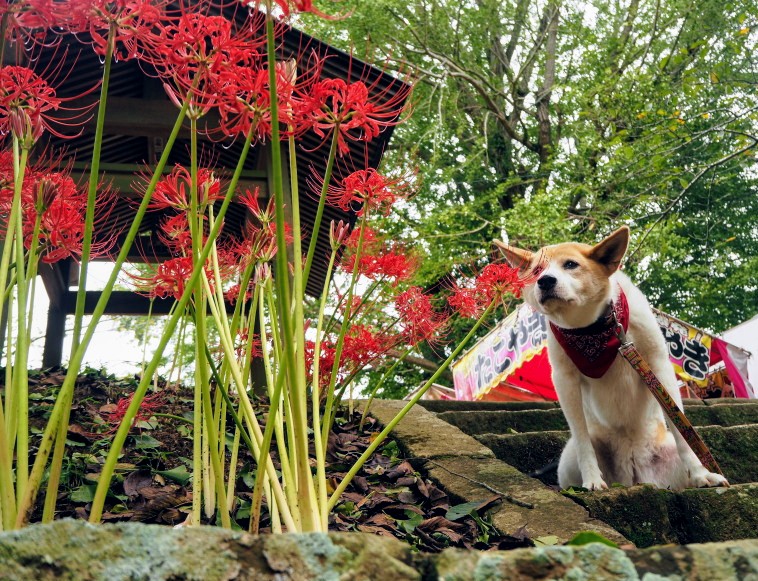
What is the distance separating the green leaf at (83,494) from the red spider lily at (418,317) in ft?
4.66

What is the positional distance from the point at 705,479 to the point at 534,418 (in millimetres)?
1694

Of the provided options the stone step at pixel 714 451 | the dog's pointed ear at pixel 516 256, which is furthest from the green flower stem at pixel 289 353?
the stone step at pixel 714 451

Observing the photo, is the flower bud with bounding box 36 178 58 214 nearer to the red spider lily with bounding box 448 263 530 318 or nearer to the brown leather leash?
the red spider lily with bounding box 448 263 530 318

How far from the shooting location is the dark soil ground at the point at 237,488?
237 cm

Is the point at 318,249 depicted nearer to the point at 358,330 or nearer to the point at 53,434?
the point at 358,330

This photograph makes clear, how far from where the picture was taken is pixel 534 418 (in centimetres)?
481

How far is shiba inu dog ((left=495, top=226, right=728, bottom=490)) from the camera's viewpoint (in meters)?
3.52

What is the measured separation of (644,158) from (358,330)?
6.01m

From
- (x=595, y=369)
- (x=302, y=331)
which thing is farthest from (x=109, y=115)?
(x=302, y=331)

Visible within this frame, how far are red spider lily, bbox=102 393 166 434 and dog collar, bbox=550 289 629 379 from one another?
6.58ft

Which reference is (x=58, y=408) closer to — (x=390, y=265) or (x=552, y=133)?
(x=390, y=265)

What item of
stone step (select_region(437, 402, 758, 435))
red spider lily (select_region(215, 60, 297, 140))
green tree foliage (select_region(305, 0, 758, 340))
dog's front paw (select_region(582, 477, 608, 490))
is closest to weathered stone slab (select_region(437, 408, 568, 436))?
stone step (select_region(437, 402, 758, 435))

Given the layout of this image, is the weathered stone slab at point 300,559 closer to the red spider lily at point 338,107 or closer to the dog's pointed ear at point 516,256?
the red spider lily at point 338,107

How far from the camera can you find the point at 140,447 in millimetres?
3049
